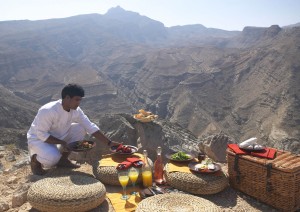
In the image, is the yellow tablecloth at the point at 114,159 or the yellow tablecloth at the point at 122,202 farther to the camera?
the yellow tablecloth at the point at 114,159

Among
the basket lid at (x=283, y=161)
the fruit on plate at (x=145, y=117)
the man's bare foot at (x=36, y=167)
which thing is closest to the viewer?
the basket lid at (x=283, y=161)

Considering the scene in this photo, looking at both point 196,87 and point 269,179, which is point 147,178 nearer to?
point 269,179

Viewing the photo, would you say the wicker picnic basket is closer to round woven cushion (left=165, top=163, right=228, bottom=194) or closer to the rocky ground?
the rocky ground

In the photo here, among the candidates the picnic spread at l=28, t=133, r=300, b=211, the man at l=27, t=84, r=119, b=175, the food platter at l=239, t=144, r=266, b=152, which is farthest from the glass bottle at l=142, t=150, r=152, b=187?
the food platter at l=239, t=144, r=266, b=152

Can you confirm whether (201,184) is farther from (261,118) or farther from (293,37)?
(293,37)

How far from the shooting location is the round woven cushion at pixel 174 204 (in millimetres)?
4285

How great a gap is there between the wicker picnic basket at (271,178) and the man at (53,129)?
9.42ft

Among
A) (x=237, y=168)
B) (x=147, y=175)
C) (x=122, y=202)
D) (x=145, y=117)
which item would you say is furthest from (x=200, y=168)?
(x=145, y=117)

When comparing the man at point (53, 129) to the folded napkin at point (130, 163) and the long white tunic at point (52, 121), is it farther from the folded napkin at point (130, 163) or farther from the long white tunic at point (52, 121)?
the folded napkin at point (130, 163)

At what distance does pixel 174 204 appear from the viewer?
4.46 metres

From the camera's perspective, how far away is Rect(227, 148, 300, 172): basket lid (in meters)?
4.76

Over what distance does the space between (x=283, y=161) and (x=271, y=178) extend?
317 mm

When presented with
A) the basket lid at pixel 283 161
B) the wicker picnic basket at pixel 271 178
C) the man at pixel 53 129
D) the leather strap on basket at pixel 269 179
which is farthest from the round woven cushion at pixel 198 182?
the man at pixel 53 129

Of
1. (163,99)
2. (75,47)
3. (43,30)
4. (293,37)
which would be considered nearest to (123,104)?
(163,99)
